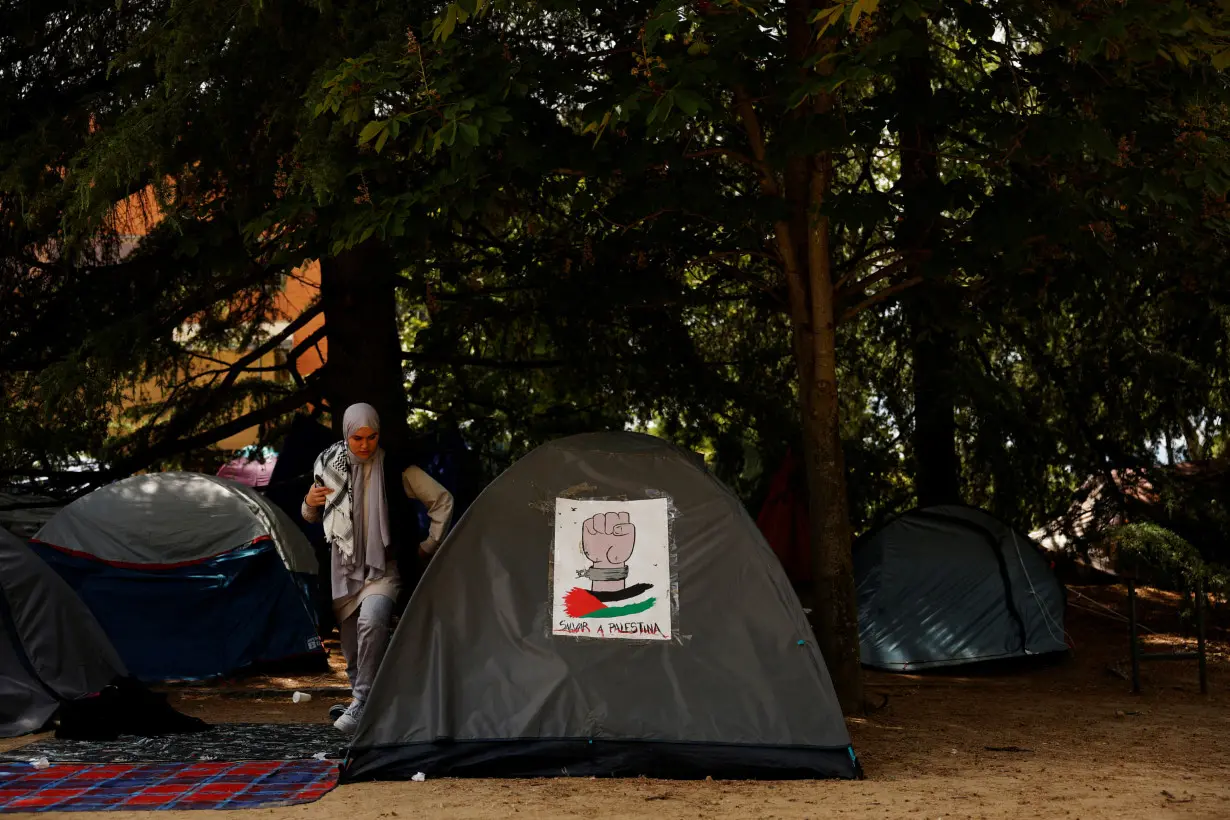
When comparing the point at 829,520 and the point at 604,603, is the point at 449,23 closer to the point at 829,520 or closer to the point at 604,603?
the point at 604,603

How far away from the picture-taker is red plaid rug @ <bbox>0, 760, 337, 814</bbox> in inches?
214

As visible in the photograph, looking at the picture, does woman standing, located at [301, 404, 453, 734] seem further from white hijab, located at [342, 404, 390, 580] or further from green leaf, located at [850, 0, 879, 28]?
green leaf, located at [850, 0, 879, 28]

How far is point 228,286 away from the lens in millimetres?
10500

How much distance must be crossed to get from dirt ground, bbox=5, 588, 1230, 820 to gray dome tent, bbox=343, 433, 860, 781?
18cm

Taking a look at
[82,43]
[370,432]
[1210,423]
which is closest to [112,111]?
[82,43]

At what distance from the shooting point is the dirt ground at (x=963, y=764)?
17.7 ft

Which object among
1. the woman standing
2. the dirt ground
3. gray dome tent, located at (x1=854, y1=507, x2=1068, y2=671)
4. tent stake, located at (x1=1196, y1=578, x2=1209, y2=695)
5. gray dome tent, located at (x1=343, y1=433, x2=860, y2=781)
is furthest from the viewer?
gray dome tent, located at (x1=854, y1=507, x2=1068, y2=671)

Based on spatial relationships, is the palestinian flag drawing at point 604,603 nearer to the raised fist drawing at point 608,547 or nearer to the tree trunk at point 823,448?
the raised fist drawing at point 608,547

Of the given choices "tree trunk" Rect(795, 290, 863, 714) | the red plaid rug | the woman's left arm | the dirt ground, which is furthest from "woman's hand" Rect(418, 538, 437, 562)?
"tree trunk" Rect(795, 290, 863, 714)

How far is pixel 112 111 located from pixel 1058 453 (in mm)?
8404

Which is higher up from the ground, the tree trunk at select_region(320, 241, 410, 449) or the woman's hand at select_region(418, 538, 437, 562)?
the tree trunk at select_region(320, 241, 410, 449)

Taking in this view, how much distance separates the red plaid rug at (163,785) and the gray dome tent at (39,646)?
4.27 feet

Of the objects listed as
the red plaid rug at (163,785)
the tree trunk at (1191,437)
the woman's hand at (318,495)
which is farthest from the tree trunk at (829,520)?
the tree trunk at (1191,437)

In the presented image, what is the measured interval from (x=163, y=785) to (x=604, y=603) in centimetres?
217
